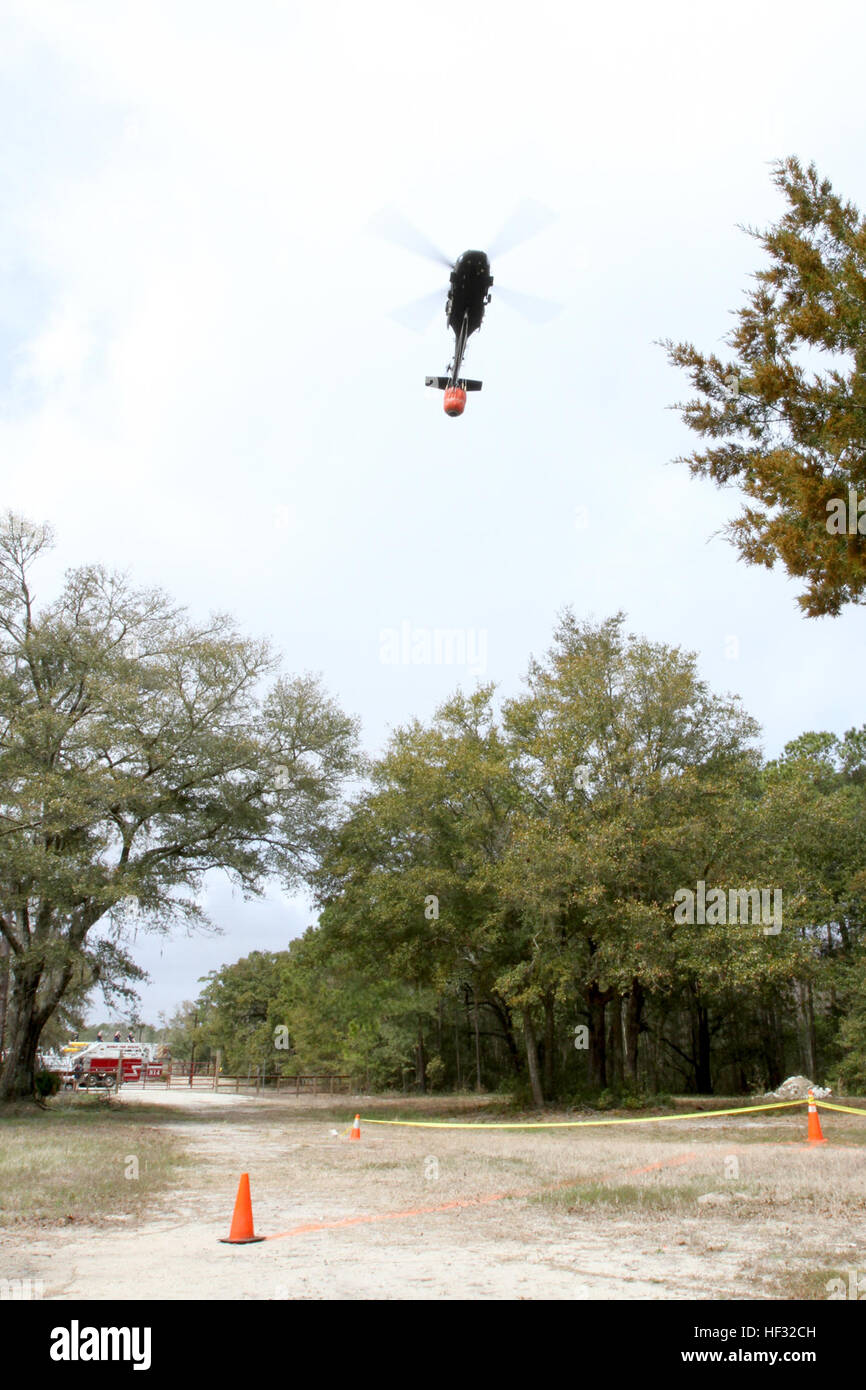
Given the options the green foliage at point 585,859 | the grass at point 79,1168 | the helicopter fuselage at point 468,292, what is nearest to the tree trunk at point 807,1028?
the green foliage at point 585,859

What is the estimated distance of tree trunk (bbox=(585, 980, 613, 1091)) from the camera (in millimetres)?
32344

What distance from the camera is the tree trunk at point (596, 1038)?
32344 millimetres

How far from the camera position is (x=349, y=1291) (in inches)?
259

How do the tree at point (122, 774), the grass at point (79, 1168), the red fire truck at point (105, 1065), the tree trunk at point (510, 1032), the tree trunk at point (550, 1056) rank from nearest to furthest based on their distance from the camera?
the grass at point (79, 1168) < the tree at point (122, 774) < the tree trunk at point (550, 1056) < the tree trunk at point (510, 1032) < the red fire truck at point (105, 1065)

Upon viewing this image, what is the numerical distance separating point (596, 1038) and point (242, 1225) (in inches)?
1057

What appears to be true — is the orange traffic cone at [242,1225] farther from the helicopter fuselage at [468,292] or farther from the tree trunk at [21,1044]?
the tree trunk at [21,1044]

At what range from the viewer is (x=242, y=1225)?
8.76m

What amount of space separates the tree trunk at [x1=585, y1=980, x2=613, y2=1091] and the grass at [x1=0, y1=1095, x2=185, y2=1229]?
14.8 m

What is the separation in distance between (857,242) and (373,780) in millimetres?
25534

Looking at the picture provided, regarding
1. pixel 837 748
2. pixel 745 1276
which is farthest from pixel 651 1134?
pixel 837 748

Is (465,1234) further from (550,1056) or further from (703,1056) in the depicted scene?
(703,1056)

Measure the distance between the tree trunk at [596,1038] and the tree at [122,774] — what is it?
10747mm
